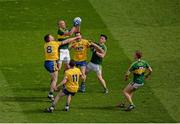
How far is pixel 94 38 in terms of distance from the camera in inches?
1403

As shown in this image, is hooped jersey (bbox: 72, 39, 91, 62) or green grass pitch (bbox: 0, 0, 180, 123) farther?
hooped jersey (bbox: 72, 39, 91, 62)

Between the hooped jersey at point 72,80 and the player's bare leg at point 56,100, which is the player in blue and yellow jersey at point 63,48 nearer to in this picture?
the player's bare leg at point 56,100

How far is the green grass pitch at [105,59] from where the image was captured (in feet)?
90.5

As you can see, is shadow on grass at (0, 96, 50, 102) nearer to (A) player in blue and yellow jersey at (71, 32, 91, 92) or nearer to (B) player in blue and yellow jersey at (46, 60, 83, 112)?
(B) player in blue and yellow jersey at (46, 60, 83, 112)

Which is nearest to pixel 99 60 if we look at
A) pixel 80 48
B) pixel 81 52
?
pixel 81 52

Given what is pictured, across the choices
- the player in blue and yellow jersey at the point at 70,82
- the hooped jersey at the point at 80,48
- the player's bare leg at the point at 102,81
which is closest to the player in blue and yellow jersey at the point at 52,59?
the hooped jersey at the point at 80,48

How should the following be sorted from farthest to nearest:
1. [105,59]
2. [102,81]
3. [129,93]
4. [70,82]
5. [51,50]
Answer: [105,59], [102,81], [51,50], [129,93], [70,82]

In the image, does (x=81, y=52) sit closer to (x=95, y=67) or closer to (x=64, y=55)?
(x=95, y=67)

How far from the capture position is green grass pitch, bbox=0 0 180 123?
90.5 feet

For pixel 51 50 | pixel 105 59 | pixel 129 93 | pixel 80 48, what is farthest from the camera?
pixel 105 59

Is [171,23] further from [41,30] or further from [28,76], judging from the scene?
[28,76]

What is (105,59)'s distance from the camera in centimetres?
3341

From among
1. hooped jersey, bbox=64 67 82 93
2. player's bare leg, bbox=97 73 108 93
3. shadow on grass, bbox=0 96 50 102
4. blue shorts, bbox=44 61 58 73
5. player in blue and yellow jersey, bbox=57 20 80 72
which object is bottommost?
shadow on grass, bbox=0 96 50 102

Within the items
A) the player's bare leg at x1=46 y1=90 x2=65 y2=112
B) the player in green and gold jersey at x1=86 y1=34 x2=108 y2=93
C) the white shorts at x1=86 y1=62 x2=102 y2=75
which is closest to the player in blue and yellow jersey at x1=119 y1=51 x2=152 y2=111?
the player in green and gold jersey at x1=86 y1=34 x2=108 y2=93
